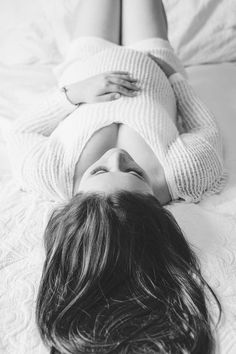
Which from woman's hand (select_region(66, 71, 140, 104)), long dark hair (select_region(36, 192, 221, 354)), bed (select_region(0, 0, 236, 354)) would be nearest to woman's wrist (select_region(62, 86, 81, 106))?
woman's hand (select_region(66, 71, 140, 104))

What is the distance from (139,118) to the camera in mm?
1282

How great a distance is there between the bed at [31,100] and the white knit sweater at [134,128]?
48 mm

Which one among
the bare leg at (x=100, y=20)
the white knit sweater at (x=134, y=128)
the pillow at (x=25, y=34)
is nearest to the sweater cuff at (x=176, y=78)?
the white knit sweater at (x=134, y=128)

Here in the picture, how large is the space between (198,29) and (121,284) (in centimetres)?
131

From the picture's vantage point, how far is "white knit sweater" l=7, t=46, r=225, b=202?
1.20 meters

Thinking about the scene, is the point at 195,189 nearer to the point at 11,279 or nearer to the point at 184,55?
the point at 11,279

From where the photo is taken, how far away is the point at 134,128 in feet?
4.17

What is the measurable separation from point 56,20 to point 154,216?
1216 millimetres

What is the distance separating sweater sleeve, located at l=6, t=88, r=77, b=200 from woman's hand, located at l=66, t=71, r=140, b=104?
33 mm

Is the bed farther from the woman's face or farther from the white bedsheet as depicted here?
the woman's face

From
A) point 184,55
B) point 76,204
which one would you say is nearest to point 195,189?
point 76,204

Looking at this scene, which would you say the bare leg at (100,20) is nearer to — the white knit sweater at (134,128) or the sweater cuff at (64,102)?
the white knit sweater at (134,128)

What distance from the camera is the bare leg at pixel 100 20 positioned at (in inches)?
66.2

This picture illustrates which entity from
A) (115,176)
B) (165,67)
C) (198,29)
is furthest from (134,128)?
(198,29)
